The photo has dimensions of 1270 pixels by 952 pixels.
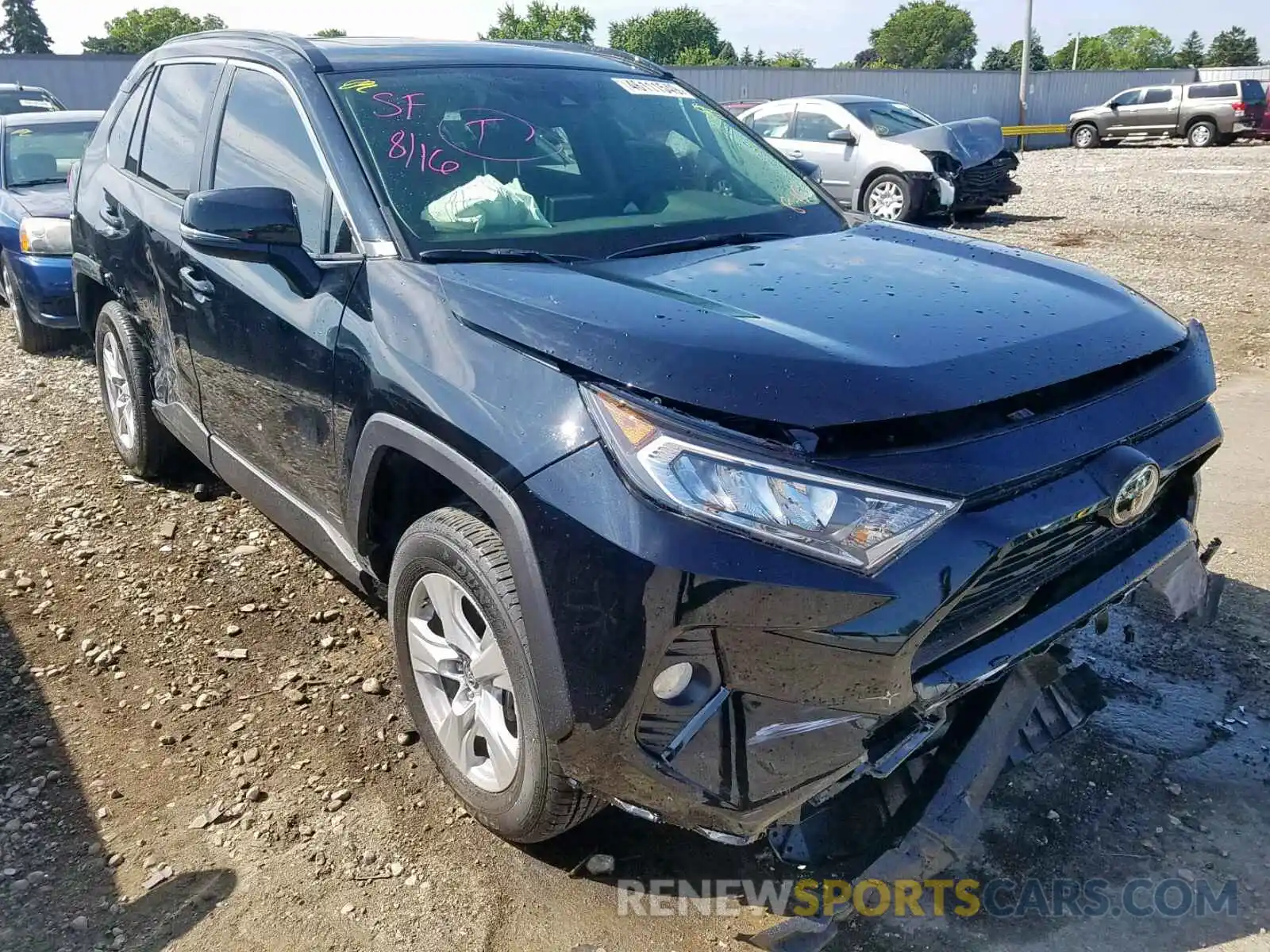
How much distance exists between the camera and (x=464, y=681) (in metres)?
2.46

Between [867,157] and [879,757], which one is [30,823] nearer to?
[879,757]

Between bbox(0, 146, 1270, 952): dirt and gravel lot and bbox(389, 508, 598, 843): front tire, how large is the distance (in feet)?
0.64

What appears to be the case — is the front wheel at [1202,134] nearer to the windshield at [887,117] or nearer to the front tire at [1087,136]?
the front tire at [1087,136]

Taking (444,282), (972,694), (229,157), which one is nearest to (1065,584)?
(972,694)

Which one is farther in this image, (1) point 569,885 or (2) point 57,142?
(2) point 57,142

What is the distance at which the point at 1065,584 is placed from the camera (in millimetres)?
2219

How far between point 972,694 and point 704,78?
3164 centimetres

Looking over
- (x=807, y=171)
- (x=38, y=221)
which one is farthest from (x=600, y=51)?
(x=38, y=221)

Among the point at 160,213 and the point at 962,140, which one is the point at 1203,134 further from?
the point at 160,213

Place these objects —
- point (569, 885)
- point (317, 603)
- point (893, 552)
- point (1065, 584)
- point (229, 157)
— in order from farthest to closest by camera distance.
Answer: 1. point (317, 603)
2. point (229, 157)
3. point (569, 885)
4. point (1065, 584)
5. point (893, 552)

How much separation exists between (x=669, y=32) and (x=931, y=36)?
94.8ft

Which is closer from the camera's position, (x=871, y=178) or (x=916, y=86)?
(x=871, y=178)

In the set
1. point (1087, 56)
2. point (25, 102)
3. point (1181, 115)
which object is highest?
point (1087, 56)
